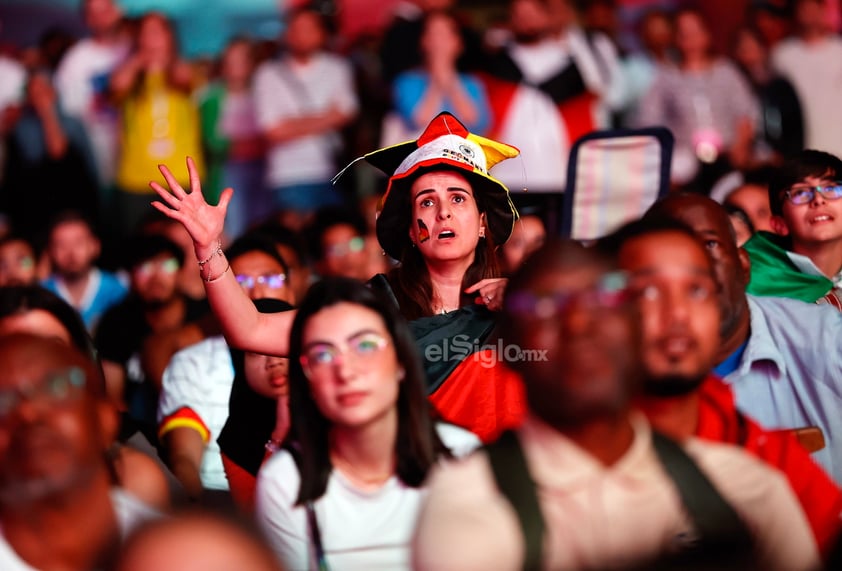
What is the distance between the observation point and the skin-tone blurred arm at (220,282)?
397 centimetres

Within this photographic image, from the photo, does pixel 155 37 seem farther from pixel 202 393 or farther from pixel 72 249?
pixel 202 393

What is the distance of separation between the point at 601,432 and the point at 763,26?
6.85 metres

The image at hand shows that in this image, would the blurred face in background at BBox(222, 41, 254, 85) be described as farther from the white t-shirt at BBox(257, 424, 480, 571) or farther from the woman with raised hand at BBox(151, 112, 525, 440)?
the white t-shirt at BBox(257, 424, 480, 571)

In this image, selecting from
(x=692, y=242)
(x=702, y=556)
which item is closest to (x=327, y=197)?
(x=692, y=242)

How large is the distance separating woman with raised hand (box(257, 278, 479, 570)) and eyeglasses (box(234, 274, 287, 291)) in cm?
189

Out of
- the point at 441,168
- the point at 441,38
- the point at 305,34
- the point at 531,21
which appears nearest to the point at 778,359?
the point at 441,168

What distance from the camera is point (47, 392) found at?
112 inches

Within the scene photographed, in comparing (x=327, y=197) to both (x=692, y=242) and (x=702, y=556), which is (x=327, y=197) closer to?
(x=692, y=242)

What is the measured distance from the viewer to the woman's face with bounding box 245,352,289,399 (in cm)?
446

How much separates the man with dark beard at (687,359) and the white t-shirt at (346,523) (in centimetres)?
67

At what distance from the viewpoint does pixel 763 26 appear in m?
8.84

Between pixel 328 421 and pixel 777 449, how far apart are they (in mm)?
1146

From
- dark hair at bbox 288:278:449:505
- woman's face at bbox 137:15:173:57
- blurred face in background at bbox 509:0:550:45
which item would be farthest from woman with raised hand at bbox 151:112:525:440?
woman's face at bbox 137:15:173:57

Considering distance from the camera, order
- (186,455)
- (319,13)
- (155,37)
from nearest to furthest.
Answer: (186,455), (155,37), (319,13)
